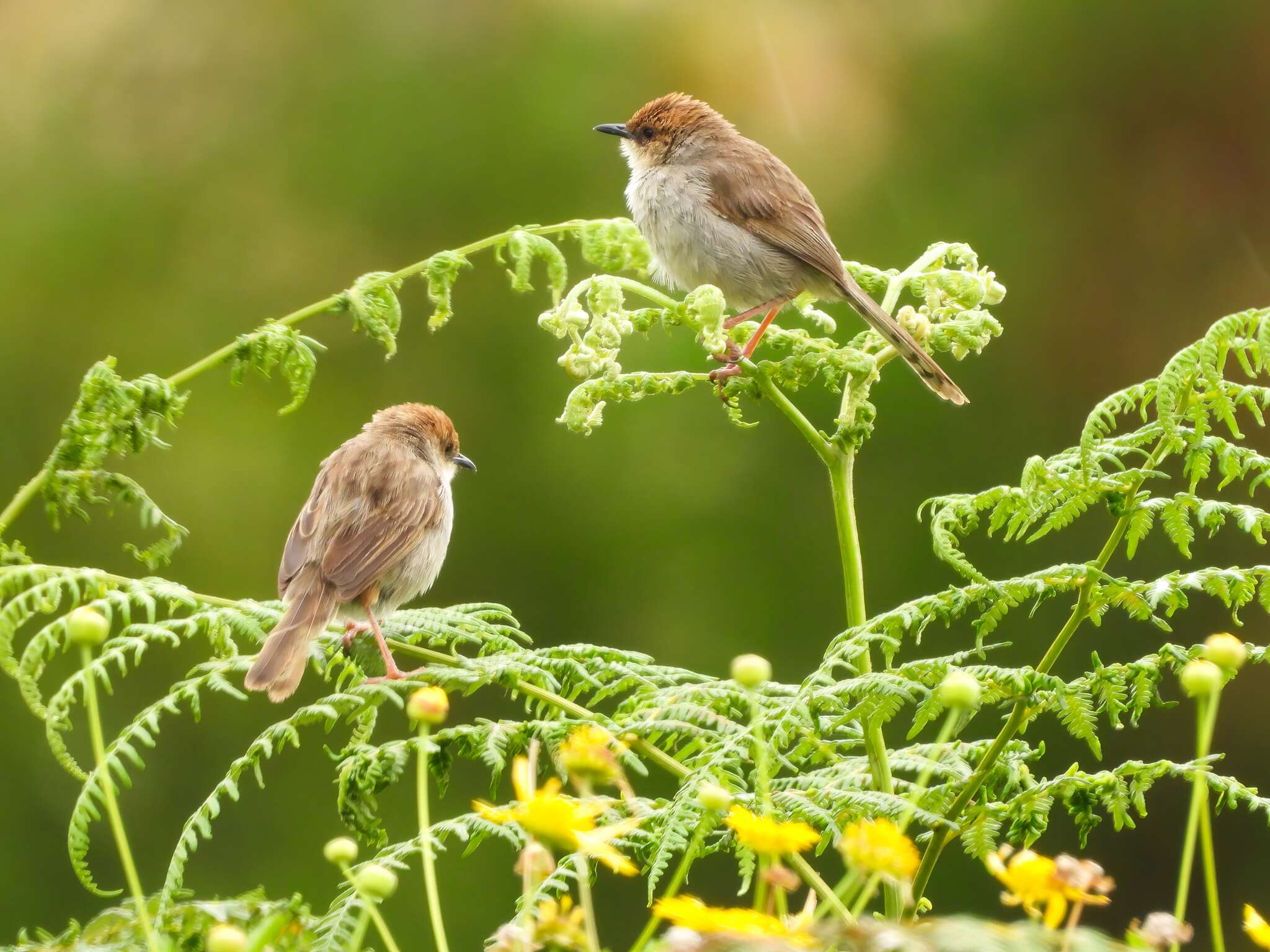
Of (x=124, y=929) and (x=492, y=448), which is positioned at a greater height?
(x=492, y=448)

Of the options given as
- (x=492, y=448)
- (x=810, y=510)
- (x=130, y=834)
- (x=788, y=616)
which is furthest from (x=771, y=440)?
(x=130, y=834)

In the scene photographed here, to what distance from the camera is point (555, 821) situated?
1.27 metres

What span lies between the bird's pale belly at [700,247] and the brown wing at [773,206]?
0.04 meters

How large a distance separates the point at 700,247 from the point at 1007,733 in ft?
9.20

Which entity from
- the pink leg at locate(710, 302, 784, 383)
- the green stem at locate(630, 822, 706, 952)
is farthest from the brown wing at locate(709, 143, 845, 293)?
the green stem at locate(630, 822, 706, 952)

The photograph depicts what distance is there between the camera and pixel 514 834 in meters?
1.92

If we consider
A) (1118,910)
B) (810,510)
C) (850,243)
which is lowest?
(1118,910)

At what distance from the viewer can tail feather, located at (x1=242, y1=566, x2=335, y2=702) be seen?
2.47 meters

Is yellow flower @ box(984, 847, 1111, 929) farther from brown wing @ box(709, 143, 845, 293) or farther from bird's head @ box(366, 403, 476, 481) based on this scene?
bird's head @ box(366, 403, 476, 481)

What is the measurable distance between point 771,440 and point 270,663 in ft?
14.6

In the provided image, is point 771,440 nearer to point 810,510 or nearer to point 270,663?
point 810,510

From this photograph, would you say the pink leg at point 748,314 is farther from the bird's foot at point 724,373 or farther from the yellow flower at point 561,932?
the yellow flower at point 561,932

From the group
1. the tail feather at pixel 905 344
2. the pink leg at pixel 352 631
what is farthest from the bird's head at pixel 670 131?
the pink leg at pixel 352 631

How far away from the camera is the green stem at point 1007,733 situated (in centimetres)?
191
